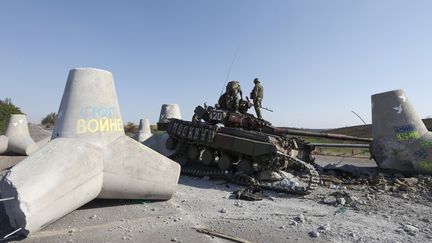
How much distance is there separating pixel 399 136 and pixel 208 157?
629 centimetres

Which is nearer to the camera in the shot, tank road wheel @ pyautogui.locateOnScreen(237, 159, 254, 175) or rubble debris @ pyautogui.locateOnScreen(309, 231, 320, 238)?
rubble debris @ pyautogui.locateOnScreen(309, 231, 320, 238)

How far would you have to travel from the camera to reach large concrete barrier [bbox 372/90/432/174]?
11.8 metres

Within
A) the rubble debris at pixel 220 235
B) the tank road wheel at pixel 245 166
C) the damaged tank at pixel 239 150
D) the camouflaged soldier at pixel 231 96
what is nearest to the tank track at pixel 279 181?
the damaged tank at pixel 239 150

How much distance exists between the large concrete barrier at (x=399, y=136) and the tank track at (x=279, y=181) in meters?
2.95

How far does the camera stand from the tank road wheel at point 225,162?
1207 centimetres

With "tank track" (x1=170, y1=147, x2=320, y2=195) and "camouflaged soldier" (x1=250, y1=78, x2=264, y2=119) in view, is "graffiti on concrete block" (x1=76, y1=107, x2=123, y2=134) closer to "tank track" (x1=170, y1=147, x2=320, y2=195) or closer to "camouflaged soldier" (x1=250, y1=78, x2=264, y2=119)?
"tank track" (x1=170, y1=147, x2=320, y2=195)

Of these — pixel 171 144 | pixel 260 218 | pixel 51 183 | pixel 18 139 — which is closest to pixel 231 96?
pixel 171 144

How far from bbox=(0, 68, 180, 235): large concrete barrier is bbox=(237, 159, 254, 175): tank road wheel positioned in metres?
4.01

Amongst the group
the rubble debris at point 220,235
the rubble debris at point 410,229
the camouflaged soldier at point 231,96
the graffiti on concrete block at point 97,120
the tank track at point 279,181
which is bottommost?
the rubble debris at point 410,229

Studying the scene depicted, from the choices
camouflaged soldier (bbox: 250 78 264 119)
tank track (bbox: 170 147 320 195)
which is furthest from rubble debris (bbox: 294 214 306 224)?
camouflaged soldier (bbox: 250 78 264 119)

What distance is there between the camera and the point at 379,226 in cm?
669

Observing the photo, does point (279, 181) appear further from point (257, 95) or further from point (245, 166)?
point (257, 95)

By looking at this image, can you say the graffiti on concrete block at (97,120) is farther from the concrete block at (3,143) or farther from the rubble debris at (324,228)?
the concrete block at (3,143)

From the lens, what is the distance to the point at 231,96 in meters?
14.1
